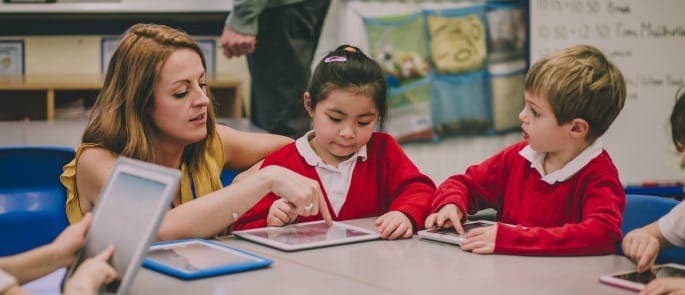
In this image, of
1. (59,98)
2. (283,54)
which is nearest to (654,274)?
(283,54)

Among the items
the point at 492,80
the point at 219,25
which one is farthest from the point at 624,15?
the point at 219,25

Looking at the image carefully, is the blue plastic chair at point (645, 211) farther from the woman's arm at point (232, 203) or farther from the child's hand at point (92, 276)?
the child's hand at point (92, 276)

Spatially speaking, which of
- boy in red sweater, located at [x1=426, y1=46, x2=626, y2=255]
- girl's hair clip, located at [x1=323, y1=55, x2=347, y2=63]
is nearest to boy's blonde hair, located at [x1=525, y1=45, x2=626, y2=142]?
boy in red sweater, located at [x1=426, y1=46, x2=626, y2=255]

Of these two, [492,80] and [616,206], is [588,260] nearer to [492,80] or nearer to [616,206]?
[616,206]

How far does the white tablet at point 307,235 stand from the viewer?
138cm

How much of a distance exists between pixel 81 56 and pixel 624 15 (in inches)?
128

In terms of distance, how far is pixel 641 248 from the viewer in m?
1.24

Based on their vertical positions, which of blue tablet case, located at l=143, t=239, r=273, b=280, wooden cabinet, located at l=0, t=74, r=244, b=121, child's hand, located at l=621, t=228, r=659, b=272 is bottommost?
wooden cabinet, located at l=0, t=74, r=244, b=121

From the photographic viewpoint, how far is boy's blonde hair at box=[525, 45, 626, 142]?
1.50 meters

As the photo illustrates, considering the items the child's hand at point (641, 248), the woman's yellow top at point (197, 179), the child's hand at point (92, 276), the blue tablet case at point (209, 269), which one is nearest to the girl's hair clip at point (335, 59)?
the woman's yellow top at point (197, 179)

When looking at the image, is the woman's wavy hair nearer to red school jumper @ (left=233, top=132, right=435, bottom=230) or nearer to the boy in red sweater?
red school jumper @ (left=233, top=132, right=435, bottom=230)

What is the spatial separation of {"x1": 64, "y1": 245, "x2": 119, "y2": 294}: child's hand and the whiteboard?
324 centimetres

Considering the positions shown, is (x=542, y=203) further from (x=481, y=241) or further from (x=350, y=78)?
(x=350, y=78)

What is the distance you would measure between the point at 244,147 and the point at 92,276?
42.1 inches
